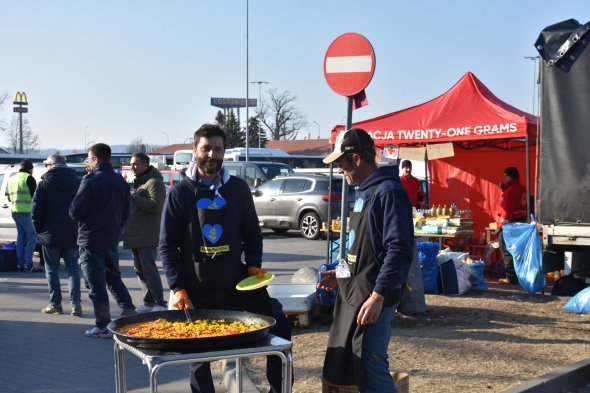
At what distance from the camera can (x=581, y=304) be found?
952 centimetres

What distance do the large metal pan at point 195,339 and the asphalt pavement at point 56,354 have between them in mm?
2223

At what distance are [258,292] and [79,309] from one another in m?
5.40

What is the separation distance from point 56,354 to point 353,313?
419 cm

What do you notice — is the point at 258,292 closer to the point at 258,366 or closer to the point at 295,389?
the point at 295,389

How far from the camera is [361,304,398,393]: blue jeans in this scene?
4.38 meters

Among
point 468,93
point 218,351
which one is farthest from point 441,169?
point 218,351

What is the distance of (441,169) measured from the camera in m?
16.3

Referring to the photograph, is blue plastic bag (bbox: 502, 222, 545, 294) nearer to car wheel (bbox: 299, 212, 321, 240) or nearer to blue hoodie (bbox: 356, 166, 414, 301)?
blue hoodie (bbox: 356, 166, 414, 301)

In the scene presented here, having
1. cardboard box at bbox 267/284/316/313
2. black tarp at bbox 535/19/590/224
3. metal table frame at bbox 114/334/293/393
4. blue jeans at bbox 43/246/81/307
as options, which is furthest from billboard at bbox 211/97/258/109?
metal table frame at bbox 114/334/293/393

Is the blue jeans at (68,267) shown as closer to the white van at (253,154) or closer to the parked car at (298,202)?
the parked car at (298,202)

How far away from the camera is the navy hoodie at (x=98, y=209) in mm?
8242

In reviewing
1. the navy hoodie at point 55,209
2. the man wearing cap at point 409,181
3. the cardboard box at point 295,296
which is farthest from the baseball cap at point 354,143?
the man wearing cap at point 409,181

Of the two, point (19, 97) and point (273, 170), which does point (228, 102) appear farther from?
point (273, 170)

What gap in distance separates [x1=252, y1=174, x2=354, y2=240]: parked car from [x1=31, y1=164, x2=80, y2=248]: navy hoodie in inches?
432
